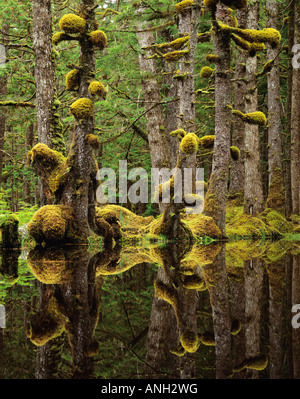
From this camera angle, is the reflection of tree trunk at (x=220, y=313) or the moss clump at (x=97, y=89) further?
the moss clump at (x=97, y=89)

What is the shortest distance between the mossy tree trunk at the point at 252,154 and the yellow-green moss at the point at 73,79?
260 inches

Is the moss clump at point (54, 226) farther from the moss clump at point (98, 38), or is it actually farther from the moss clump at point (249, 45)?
the moss clump at point (249, 45)

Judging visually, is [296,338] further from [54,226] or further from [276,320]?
[54,226]

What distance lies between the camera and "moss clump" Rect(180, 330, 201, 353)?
275 cm

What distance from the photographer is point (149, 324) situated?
3.18 metres

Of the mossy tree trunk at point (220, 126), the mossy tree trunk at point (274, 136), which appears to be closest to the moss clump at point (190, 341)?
the mossy tree trunk at point (220, 126)

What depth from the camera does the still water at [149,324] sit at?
2309mm

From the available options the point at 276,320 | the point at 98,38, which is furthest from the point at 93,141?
the point at 276,320

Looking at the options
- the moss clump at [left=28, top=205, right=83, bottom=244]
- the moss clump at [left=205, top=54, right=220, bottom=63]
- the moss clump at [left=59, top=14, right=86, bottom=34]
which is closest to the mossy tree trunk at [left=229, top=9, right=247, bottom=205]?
the moss clump at [left=205, top=54, right=220, bottom=63]

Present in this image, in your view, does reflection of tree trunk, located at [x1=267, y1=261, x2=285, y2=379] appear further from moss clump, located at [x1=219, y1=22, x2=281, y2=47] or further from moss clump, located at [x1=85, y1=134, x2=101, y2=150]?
moss clump, located at [x1=219, y1=22, x2=281, y2=47]

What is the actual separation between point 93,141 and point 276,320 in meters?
6.59

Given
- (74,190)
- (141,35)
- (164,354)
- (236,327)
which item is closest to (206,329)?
(236,327)

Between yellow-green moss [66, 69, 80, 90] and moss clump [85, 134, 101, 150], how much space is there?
4.05ft
